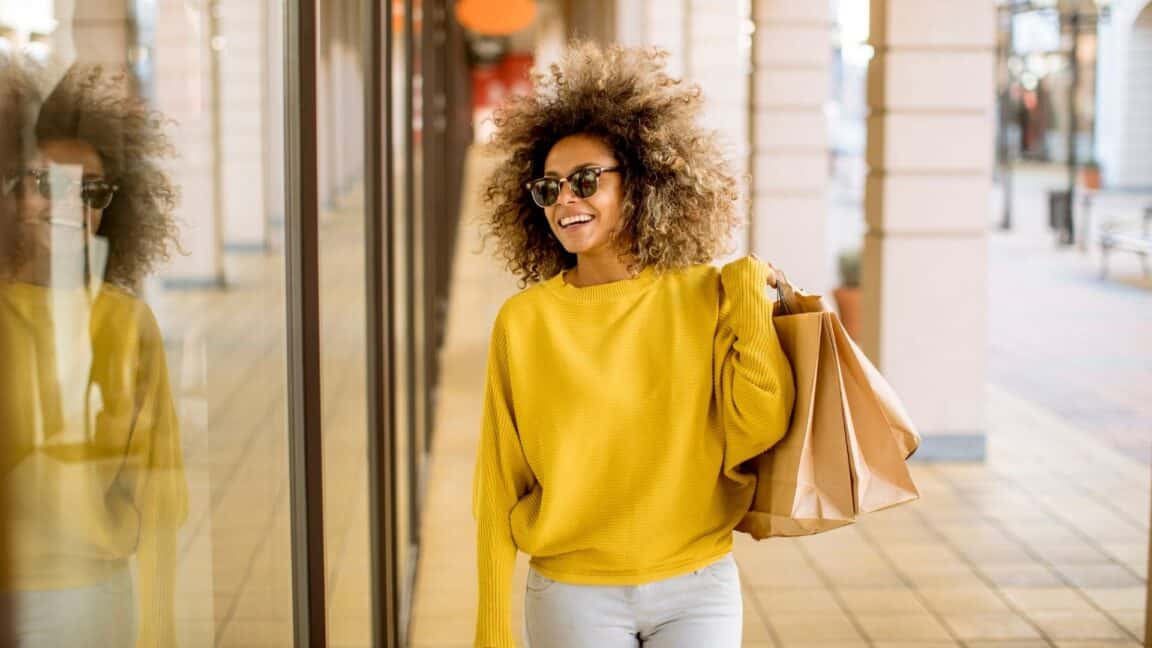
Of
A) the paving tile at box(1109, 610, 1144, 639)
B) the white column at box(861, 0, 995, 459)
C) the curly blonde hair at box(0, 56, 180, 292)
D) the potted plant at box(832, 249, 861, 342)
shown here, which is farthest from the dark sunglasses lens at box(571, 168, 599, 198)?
the potted plant at box(832, 249, 861, 342)

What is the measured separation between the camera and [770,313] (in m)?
Answer: 2.26

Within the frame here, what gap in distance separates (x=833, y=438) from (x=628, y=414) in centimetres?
34

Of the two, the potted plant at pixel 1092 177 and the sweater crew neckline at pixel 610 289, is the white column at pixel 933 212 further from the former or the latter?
the potted plant at pixel 1092 177

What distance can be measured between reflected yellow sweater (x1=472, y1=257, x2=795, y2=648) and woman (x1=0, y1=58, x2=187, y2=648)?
729 millimetres

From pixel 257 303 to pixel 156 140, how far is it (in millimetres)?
631

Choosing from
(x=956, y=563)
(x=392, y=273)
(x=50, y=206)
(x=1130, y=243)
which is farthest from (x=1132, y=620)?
(x=1130, y=243)

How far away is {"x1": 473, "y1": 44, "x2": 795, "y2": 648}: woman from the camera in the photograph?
2.25 metres

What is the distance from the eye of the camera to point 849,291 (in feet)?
35.4

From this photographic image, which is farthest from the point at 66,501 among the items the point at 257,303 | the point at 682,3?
the point at 682,3

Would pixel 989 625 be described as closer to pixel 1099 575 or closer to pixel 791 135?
pixel 1099 575

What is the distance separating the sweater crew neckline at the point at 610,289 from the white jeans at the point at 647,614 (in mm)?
474

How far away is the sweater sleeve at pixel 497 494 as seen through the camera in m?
2.31

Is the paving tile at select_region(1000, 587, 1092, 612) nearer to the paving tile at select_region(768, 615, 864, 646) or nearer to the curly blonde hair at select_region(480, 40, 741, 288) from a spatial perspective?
the paving tile at select_region(768, 615, 864, 646)

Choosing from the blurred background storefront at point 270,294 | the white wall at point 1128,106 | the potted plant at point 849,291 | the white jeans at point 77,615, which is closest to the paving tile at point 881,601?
the blurred background storefront at point 270,294
